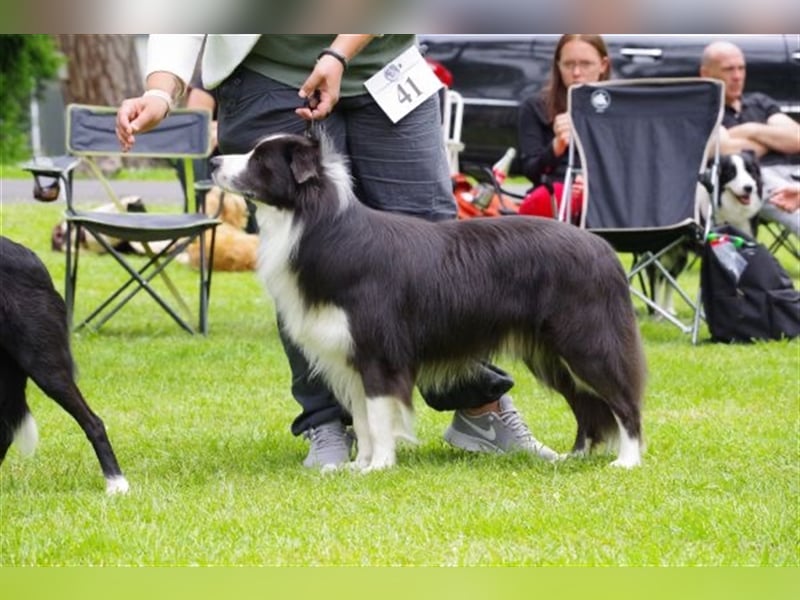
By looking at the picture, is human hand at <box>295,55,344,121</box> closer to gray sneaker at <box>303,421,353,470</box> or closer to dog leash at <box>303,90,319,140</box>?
dog leash at <box>303,90,319,140</box>

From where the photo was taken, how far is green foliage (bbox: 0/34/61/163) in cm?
1423

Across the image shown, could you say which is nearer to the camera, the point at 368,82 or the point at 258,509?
the point at 258,509

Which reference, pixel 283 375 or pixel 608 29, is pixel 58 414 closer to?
pixel 283 375

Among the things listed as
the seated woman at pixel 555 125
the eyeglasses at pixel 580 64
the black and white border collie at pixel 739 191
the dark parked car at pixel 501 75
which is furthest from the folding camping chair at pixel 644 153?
the dark parked car at pixel 501 75

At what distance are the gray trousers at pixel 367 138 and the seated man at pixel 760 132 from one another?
4896mm

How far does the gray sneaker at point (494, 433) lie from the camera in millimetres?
4469

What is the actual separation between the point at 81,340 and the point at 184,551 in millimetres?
4540

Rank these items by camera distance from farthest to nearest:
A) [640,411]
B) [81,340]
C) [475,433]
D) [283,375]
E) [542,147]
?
[542,147], [81,340], [283,375], [475,433], [640,411]

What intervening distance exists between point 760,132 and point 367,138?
219 inches

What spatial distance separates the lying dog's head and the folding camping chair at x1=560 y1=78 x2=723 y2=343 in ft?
2.81

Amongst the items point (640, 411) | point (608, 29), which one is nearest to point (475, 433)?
point (640, 411)

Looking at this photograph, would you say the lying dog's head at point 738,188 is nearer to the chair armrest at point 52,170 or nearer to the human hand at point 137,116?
the chair armrest at point 52,170

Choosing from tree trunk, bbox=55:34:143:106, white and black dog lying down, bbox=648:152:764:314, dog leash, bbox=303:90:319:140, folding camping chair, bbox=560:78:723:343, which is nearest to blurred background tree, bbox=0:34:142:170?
tree trunk, bbox=55:34:143:106

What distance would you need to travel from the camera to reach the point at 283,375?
6.33 metres
